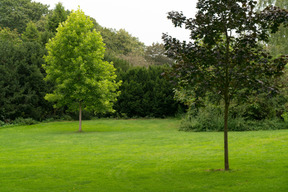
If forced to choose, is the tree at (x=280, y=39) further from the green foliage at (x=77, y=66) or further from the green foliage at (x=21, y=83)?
the green foliage at (x=21, y=83)

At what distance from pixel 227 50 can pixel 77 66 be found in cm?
1558

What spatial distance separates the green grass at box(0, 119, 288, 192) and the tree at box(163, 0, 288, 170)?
6.88 feet

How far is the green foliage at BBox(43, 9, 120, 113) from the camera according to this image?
2233cm

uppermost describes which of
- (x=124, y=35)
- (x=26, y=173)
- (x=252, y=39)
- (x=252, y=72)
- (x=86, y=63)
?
(x=124, y=35)

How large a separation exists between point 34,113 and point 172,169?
22.3 m

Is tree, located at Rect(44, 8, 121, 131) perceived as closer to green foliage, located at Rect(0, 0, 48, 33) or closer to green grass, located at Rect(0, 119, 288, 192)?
green grass, located at Rect(0, 119, 288, 192)

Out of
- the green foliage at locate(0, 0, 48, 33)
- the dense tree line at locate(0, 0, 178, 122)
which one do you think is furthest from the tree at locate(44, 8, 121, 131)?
the green foliage at locate(0, 0, 48, 33)

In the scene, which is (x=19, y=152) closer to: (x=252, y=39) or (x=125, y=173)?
(x=125, y=173)

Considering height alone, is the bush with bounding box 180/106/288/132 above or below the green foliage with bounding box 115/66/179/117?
below

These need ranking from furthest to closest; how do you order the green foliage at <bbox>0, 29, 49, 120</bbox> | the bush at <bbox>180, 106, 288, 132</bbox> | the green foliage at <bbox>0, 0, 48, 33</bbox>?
the green foliage at <bbox>0, 0, 48, 33</bbox> → the green foliage at <bbox>0, 29, 49, 120</bbox> → the bush at <bbox>180, 106, 288, 132</bbox>

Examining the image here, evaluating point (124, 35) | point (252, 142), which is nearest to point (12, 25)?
point (124, 35)

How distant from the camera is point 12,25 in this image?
53.6 metres

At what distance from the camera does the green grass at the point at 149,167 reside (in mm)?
7371

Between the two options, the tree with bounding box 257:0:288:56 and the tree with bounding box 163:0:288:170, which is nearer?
the tree with bounding box 163:0:288:170
